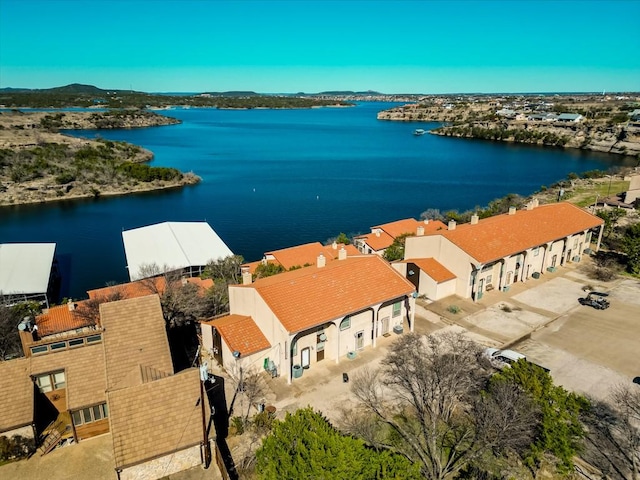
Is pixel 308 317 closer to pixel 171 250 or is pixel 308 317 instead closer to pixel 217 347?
pixel 217 347

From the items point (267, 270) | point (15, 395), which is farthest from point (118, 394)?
point (267, 270)

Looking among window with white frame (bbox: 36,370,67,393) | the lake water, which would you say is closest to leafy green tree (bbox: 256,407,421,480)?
window with white frame (bbox: 36,370,67,393)

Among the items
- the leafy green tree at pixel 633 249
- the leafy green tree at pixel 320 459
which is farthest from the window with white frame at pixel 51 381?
the leafy green tree at pixel 633 249

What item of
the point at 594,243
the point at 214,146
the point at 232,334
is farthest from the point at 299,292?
the point at 214,146

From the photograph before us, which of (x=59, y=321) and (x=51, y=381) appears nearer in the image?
(x=51, y=381)

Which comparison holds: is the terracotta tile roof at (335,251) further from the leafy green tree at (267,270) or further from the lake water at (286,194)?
the lake water at (286,194)
